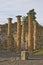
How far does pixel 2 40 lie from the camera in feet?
148

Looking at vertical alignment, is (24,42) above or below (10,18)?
below

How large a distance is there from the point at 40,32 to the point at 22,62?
35.3 meters

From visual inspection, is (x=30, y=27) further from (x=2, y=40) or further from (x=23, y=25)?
(x=2, y=40)

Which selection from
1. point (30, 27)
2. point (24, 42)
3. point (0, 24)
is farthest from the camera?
point (0, 24)

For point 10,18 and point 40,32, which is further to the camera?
point 40,32

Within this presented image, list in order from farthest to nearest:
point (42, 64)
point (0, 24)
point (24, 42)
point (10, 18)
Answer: point (0, 24) → point (24, 42) → point (10, 18) → point (42, 64)

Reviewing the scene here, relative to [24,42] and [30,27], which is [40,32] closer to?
[24,42]

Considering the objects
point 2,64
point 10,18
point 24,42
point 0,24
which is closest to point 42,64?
point 2,64

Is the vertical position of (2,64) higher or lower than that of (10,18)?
lower

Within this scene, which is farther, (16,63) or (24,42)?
(24,42)

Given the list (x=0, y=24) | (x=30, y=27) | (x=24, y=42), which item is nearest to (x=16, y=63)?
(x=30, y=27)

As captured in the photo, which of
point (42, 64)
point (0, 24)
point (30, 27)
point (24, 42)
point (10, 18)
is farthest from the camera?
point (0, 24)

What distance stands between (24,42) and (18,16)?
787 cm

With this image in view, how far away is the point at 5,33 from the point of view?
150ft
